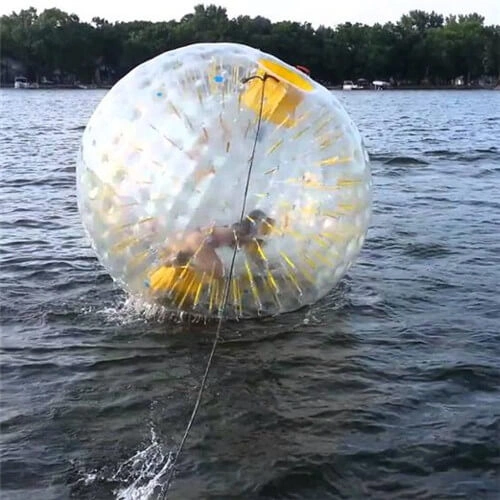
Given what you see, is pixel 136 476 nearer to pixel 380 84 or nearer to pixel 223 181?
pixel 223 181

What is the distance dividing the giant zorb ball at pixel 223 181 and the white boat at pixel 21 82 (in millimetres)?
113717

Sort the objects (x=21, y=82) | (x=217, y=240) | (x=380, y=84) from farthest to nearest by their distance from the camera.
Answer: (x=380, y=84) < (x=21, y=82) < (x=217, y=240)

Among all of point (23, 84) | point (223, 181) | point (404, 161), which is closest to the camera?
point (223, 181)

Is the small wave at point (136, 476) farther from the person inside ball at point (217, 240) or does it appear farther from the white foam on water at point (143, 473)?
the person inside ball at point (217, 240)

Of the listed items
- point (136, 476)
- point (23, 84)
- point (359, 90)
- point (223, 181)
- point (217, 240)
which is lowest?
point (23, 84)

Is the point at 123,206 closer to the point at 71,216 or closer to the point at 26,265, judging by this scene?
the point at 26,265

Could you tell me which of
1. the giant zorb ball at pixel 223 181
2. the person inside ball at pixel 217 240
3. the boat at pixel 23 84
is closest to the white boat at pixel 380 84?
the boat at pixel 23 84

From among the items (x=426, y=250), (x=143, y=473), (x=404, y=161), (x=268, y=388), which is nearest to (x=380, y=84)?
(x=404, y=161)

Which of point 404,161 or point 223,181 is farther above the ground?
point 223,181

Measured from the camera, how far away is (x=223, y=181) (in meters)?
6.03

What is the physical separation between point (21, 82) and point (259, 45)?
3396 cm

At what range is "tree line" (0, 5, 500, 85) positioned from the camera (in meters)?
119

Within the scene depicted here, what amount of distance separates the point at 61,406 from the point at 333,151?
2.73 metres

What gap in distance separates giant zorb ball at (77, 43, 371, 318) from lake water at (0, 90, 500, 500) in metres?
0.61
